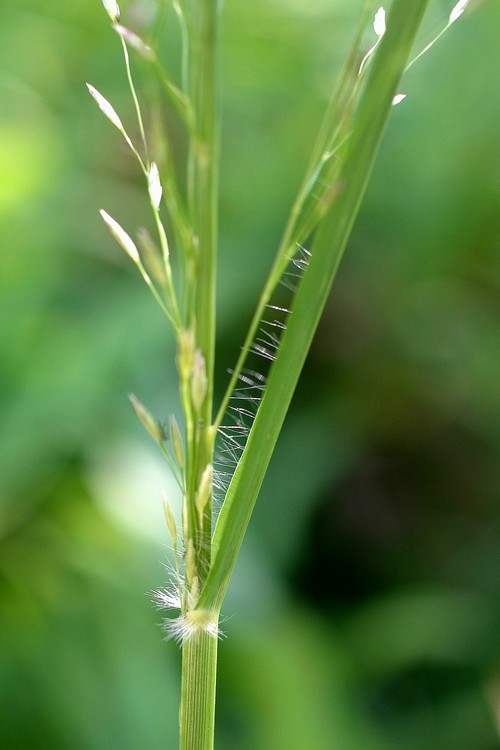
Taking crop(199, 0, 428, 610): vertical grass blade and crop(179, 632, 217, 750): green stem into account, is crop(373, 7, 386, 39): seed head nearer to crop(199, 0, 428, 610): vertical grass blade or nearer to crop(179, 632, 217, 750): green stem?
crop(199, 0, 428, 610): vertical grass blade

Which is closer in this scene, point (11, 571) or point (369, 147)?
point (369, 147)

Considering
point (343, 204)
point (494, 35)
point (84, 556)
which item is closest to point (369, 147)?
point (343, 204)

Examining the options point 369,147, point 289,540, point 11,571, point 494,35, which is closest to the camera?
point 369,147

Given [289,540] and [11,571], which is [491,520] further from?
[11,571]

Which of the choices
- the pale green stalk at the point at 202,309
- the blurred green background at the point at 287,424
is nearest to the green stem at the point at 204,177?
the pale green stalk at the point at 202,309

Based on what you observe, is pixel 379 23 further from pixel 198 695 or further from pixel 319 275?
pixel 198 695

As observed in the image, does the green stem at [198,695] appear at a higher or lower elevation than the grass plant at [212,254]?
lower

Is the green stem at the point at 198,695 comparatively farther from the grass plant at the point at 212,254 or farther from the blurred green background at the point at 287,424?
the blurred green background at the point at 287,424
